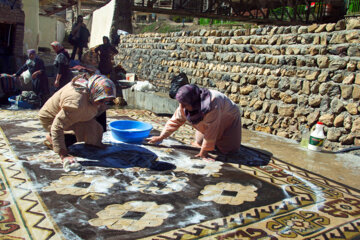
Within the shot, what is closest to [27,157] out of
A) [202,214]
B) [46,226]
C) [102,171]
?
[102,171]

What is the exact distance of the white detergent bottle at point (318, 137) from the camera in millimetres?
4520

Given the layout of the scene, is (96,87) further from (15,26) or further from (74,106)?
(15,26)

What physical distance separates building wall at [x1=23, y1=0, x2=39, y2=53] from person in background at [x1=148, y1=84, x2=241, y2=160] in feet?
30.7

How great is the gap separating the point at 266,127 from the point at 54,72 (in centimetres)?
752

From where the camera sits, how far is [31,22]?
38.6 ft

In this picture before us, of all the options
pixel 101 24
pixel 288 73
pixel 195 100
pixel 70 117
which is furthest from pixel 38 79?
pixel 101 24

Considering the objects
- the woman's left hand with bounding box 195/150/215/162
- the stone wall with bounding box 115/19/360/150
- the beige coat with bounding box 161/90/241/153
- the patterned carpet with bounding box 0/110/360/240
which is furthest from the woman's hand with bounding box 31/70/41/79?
the woman's left hand with bounding box 195/150/215/162

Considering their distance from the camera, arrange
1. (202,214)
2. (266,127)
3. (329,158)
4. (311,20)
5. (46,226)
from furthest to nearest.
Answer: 1. (311,20)
2. (266,127)
3. (329,158)
4. (202,214)
5. (46,226)

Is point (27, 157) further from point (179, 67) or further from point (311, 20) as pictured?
point (311, 20)

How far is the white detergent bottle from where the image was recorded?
4.52 meters

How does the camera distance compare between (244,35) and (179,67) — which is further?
(179,67)

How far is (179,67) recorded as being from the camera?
27.5 ft

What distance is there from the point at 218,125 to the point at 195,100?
1.34ft

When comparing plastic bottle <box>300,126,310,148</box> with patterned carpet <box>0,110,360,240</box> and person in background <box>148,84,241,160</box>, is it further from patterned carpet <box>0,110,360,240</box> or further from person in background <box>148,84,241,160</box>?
person in background <box>148,84,241,160</box>
